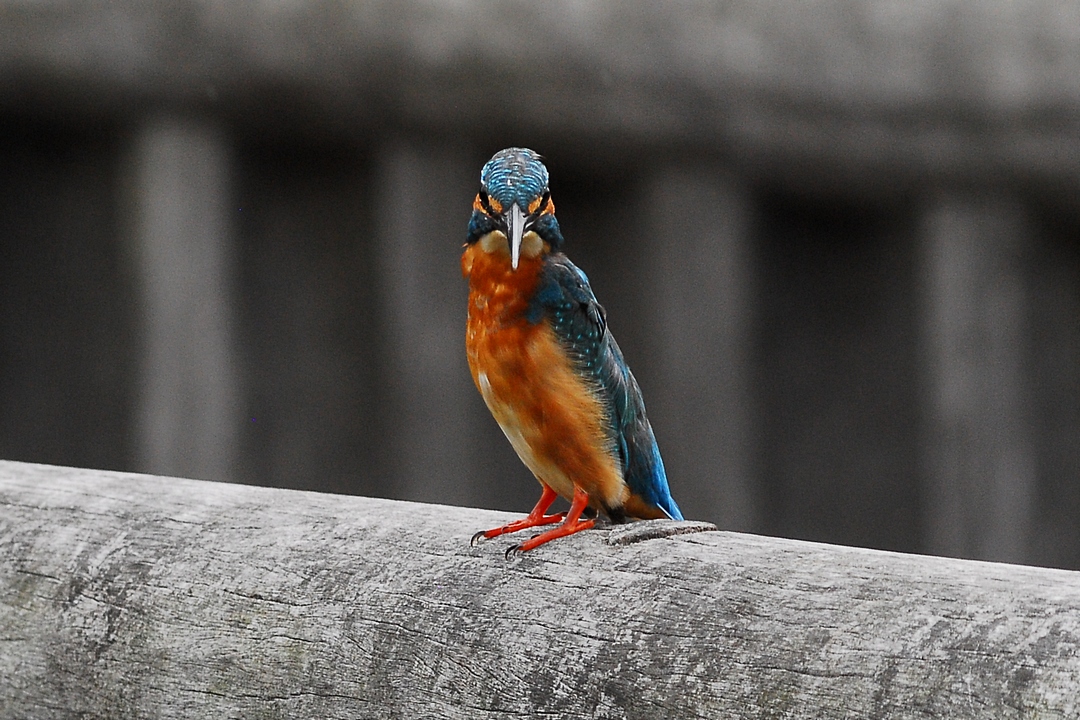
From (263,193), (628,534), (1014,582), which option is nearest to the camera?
(1014,582)

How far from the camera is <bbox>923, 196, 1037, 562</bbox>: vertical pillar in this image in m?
4.50

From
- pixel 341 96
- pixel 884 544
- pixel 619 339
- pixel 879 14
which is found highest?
pixel 879 14

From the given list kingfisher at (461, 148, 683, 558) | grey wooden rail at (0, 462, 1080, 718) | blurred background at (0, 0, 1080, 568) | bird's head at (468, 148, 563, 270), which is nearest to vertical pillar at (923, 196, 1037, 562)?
blurred background at (0, 0, 1080, 568)

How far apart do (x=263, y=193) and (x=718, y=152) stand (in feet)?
5.09

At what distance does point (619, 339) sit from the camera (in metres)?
4.57

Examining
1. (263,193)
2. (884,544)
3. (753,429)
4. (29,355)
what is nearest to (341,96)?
(263,193)

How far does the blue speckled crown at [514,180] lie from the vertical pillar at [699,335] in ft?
7.83

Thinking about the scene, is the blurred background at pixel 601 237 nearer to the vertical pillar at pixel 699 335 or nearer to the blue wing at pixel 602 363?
the vertical pillar at pixel 699 335

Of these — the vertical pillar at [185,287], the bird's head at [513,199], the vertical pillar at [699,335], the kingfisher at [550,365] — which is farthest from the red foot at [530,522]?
the vertical pillar at [185,287]

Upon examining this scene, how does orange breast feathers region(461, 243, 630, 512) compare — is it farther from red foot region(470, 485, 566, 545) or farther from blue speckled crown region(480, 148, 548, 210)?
blue speckled crown region(480, 148, 548, 210)

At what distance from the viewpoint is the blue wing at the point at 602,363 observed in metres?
2.28

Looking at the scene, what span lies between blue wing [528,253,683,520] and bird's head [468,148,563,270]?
12cm

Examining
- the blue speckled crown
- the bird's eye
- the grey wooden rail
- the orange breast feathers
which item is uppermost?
the blue speckled crown

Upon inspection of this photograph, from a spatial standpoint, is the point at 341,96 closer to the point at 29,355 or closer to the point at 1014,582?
the point at 29,355
